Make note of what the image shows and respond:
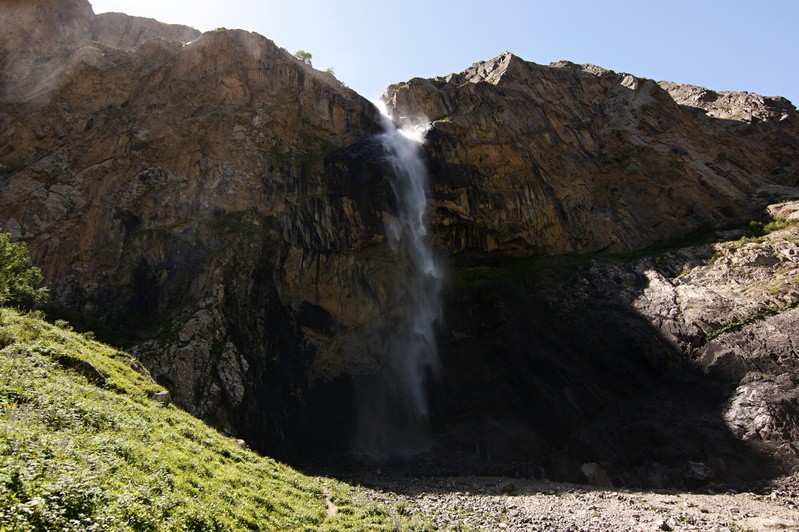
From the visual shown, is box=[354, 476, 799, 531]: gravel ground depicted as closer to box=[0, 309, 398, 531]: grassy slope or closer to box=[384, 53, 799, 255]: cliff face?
box=[0, 309, 398, 531]: grassy slope

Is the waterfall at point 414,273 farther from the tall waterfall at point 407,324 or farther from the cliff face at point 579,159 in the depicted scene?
the cliff face at point 579,159

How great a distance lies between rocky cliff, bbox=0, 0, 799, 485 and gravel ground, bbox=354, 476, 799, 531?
292 centimetres

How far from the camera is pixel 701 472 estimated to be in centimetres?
2355

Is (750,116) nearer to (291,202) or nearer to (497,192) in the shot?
(497,192)

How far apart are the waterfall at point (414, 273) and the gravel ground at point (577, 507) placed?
38.9ft

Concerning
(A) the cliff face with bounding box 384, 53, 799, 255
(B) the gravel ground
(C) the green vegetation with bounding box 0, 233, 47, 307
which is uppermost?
(A) the cliff face with bounding box 384, 53, 799, 255

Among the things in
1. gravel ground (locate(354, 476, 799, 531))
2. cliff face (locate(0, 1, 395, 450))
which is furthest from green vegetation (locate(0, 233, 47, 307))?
gravel ground (locate(354, 476, 799, 531))

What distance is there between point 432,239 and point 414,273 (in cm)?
332

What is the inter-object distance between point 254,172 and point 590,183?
95.4ft

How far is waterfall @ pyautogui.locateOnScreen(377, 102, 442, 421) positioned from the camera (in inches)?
1422

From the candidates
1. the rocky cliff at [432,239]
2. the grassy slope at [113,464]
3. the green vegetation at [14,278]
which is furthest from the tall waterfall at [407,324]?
the green vegetation at [14,278]

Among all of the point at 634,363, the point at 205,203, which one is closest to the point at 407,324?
the point at 634,363

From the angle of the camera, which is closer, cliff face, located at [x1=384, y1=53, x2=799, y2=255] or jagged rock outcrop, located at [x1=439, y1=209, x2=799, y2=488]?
jagged rock outcrop, located at [x1=439, y1=209, x2=799, y2=488]

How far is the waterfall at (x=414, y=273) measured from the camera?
36125mm
